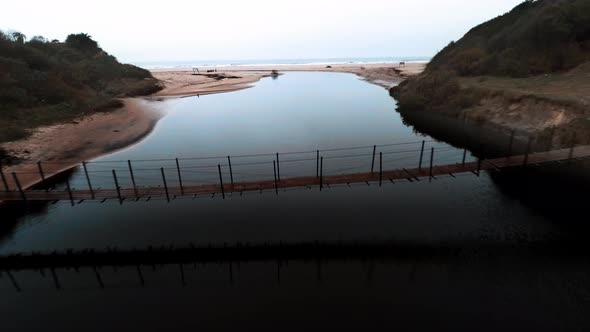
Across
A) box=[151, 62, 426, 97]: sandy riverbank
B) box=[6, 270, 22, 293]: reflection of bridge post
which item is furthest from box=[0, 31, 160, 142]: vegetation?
box=[6, 270, 22, 293]: reflection of bridge post

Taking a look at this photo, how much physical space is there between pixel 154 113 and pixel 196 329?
43870mm

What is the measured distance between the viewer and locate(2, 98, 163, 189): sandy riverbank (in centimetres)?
2431

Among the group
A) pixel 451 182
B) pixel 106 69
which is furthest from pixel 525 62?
pixel 106 69

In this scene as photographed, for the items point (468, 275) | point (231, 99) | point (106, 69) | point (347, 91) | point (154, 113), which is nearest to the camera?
point (468, 275)

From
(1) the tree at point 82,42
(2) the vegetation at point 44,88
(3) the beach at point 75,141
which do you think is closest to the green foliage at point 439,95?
(3) the beach at point 75,141

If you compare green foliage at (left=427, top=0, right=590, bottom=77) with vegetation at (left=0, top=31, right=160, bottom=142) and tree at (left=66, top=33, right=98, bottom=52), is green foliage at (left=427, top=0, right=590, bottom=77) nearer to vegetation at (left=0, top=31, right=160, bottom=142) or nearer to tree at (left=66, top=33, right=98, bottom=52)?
vegetation at (left=0, top=31, right=160, bottom=142)

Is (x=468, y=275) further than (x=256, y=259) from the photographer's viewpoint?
No

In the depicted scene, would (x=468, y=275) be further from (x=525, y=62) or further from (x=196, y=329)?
(x=525, y=62)

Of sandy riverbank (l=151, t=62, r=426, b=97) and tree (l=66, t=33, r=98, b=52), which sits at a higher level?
tree (l=66, t=33, r=98, b=52)

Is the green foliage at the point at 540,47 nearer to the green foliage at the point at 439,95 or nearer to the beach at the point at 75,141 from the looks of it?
the green foliage at the point at 439,95

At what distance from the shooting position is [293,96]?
6166 centimetres

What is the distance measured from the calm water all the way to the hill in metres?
10.1

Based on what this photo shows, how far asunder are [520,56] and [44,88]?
65.2 m

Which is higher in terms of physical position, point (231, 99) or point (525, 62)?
point (525, 62)
